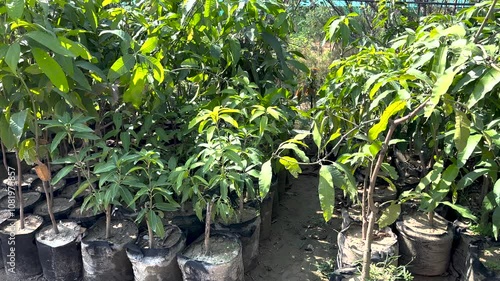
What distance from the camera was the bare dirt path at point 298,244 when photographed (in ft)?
8.05

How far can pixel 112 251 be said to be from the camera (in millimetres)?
2188

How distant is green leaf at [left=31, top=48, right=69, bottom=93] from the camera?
1.59m

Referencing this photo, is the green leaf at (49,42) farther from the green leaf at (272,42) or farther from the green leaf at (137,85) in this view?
the green leaf at (272,42)

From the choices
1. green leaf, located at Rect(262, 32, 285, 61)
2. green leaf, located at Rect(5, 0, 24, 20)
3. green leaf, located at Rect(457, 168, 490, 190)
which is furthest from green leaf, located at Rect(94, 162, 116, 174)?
green leaf, located at Rect(457, 168, 490, 190)

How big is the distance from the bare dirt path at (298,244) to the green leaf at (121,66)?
126 cm

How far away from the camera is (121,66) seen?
191cm

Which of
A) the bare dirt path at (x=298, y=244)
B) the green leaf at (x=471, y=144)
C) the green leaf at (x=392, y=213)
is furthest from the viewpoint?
the bare dirt path at (x=298, y=244)

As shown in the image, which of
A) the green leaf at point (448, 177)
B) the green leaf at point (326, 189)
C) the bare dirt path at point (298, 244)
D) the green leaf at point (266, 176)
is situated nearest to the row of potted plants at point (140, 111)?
the bare dirt path at point (298, 244)

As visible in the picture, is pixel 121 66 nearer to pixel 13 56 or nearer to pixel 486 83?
pixel 13 56

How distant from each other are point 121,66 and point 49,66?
36 cm

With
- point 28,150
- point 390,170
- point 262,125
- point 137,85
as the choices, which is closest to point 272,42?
point 262,125

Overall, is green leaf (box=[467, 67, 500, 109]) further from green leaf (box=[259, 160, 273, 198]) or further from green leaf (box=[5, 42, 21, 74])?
green leaf (box=[5, 42, 21, 74])

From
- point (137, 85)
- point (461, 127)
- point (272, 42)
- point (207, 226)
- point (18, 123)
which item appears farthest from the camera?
point (272, 42)

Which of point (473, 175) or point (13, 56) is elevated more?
point (13, 56)
